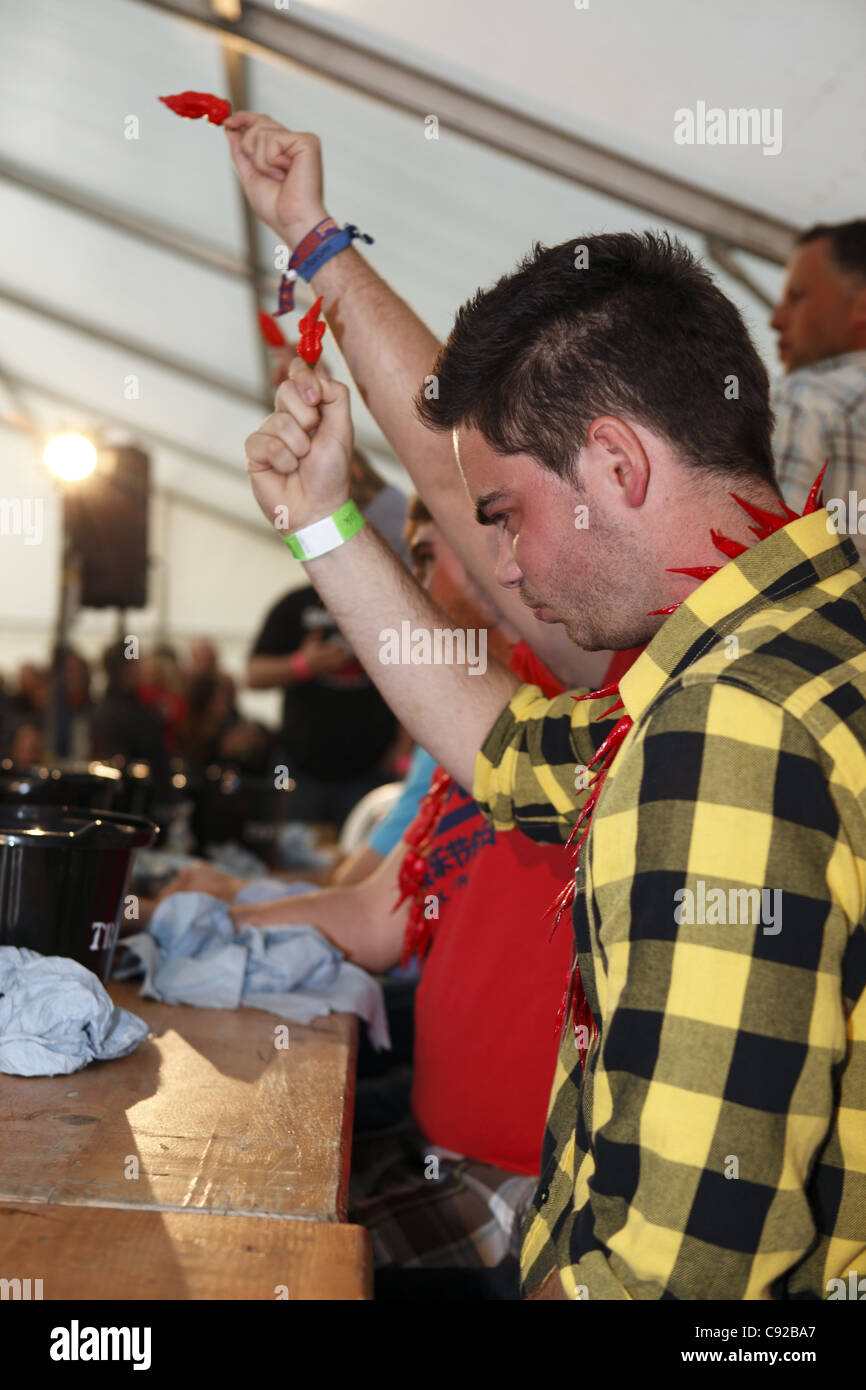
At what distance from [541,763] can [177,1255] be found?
1.70 ft

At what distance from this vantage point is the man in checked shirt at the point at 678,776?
612mm

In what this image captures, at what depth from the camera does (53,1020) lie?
929 millimetres

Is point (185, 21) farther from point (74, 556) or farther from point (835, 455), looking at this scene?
point (835, 455)

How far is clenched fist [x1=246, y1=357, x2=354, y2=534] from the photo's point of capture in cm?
111

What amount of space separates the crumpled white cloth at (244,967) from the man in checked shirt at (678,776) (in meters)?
0.35

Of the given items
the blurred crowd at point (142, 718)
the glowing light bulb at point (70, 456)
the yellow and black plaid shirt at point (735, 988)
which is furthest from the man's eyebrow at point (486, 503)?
the glowing light bulb at point (70, 456)

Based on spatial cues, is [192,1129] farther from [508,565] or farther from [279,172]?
[279,172]

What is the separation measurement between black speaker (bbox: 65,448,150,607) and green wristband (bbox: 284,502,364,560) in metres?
2.29

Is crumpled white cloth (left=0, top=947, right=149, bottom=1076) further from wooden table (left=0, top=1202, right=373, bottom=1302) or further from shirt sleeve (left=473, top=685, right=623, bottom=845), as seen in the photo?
shirt sleeve (left=473, top=685, right=623, bottom=845)

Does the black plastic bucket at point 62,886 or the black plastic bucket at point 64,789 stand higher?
the black plastic bucket at point 64,789

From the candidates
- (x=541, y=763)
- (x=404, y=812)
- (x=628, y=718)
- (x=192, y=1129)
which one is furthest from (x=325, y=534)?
(x=404, y=812)

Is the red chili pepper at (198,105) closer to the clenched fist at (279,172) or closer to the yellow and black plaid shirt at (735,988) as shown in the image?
the clenched fist at (279,172)

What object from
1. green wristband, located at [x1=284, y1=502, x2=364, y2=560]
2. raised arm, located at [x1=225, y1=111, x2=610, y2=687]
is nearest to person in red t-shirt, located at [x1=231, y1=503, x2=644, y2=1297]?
raised arm, located at [x1=225, y1=111, x2=610, y2=687]

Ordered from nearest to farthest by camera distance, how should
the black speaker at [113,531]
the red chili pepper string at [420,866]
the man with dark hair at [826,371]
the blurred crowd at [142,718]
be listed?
the red chili pepper string at [420,866]
the man with dark hair at [826,371]
the black speaker at [113,531]
the blurred crowd at [142,718]
